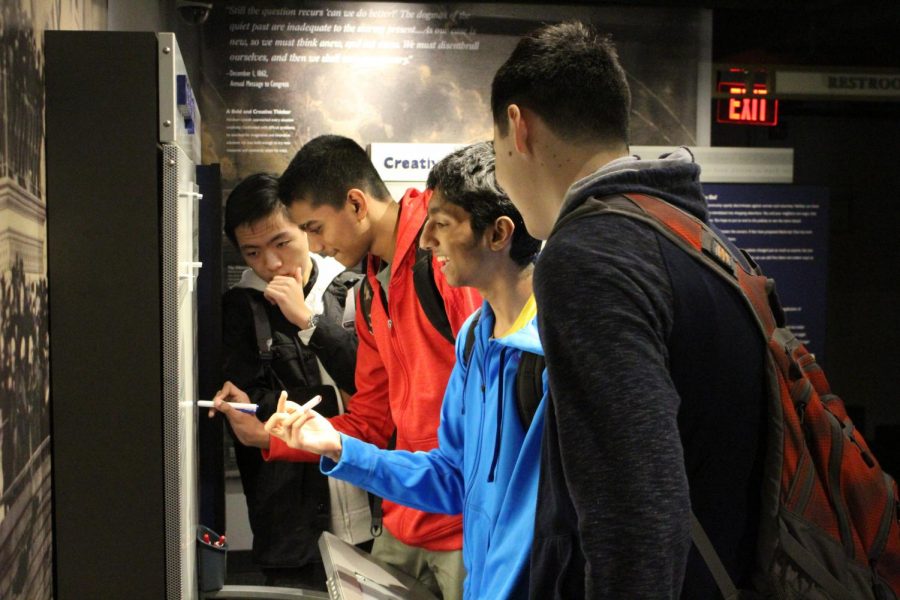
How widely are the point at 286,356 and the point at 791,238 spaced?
9.49ft

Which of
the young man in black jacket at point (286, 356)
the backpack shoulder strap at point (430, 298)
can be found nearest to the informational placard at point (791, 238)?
the young man in black jacket at point (286, 356)

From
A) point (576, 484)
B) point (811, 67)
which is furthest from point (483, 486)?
point (811, 67)

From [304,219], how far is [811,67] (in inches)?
138

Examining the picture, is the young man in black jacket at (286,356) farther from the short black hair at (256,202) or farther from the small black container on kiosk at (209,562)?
the small black container on kiosk at (209,562)

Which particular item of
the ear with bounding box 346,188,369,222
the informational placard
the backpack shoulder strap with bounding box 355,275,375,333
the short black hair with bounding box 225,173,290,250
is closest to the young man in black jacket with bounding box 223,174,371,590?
the short black hair with bounding box 225,173,290,250

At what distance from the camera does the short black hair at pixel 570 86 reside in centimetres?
140

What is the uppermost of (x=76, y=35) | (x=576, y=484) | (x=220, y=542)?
(x=76, y=35)

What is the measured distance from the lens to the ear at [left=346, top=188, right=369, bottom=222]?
3.07 meters

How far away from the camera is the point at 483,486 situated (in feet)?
6.29

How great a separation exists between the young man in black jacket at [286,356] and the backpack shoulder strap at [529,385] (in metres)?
2.00

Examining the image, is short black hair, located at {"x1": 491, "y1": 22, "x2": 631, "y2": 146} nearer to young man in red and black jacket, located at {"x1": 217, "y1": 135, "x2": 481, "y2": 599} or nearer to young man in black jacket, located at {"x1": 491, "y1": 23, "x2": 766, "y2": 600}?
young man in black jacket, located at {"x1": 491, "y1": 23, "x2": 766, "y2": 600}

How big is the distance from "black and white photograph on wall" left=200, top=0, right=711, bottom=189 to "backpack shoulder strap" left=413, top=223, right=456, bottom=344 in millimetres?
2236

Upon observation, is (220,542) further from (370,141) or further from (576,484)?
(370,141)

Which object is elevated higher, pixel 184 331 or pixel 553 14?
pixel 553 14
